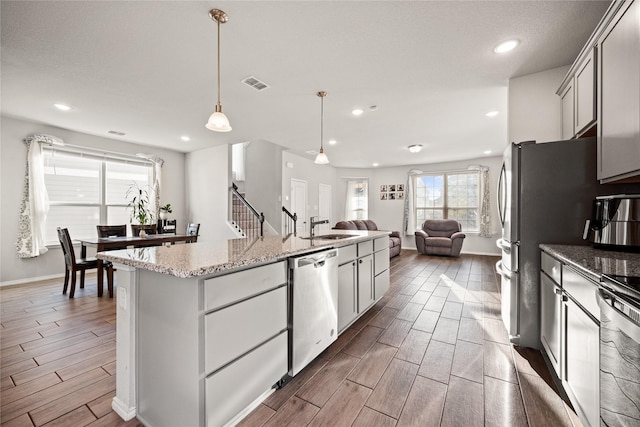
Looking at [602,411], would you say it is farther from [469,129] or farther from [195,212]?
[195,212]

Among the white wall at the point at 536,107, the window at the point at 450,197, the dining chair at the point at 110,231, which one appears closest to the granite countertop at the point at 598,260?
the white wall at the point at 536,107

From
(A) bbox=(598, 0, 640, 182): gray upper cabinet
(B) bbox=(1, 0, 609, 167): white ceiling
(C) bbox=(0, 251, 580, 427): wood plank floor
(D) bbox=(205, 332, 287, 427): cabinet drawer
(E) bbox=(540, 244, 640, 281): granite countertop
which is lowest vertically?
(C) bbox=(0, 251, 580, 427): wood plank floor

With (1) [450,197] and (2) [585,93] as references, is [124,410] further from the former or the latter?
(1) [450,197]

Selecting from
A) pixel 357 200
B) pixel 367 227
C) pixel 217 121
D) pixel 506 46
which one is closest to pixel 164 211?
pixel 217 121

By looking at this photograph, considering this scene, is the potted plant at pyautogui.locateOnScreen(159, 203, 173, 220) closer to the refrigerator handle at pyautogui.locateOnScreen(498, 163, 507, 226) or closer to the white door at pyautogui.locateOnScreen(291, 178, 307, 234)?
the white door at pyautogui.locateOnScreen(291, 178, 307, 234)

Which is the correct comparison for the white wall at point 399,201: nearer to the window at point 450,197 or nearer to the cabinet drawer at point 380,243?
the window at point 450,197

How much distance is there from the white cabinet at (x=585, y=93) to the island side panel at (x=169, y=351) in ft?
9.02

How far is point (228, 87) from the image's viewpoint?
3.09 meters

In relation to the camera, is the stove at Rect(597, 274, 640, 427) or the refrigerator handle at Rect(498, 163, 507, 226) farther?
the refrigerator handle at Rect(498, 163, 507, 226)

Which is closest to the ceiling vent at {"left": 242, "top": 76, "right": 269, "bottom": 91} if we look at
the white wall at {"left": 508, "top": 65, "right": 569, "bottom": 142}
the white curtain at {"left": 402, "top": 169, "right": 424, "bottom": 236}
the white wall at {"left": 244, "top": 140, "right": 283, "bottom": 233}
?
the white wall at {"left": 508, "top": 65, "right": 569, "bottom": 142}

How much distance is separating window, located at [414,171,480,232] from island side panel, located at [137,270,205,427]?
774 centimetres

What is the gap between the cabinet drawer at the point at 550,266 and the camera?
1.65 meters

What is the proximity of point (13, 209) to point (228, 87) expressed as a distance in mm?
4170

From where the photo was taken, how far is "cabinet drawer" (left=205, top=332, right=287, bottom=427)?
1234mm
